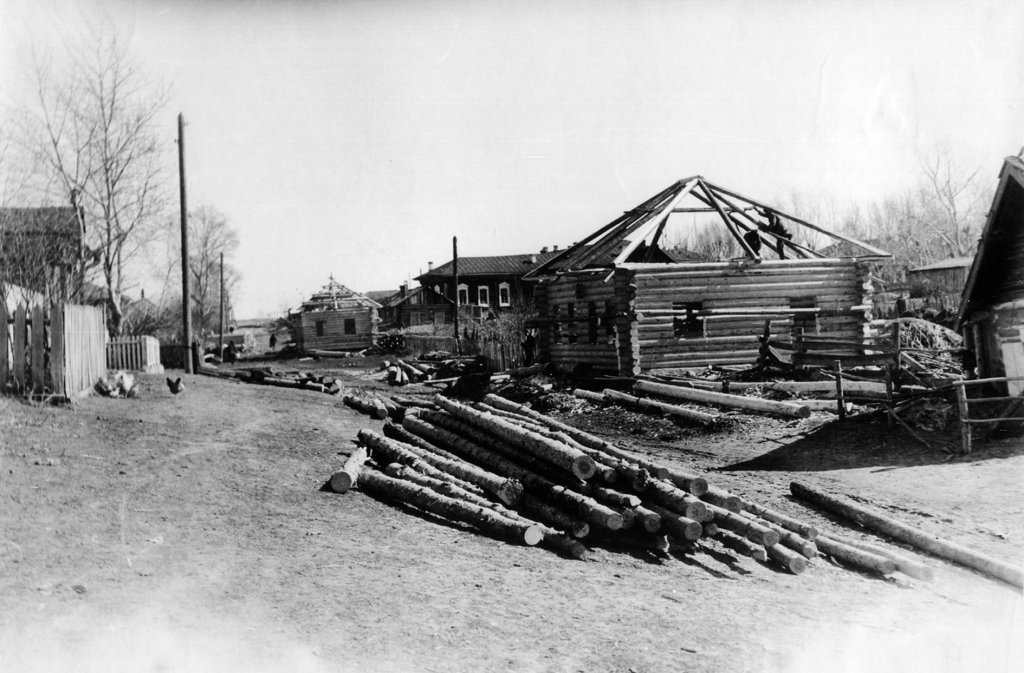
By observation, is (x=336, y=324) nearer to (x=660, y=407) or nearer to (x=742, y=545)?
(x=660, y=407)

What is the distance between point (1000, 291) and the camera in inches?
563

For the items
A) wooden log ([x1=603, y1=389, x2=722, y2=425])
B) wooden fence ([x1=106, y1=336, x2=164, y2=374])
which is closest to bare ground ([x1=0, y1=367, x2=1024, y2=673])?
wooden log ([x1=603, y1=389, x2=722, y2=425])

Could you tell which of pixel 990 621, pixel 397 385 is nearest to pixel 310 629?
pixel 990 621

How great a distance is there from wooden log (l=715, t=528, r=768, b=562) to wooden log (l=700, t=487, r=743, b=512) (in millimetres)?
317

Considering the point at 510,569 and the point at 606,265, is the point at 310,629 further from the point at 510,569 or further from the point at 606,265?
the point at 606,265

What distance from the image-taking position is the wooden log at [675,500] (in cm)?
852

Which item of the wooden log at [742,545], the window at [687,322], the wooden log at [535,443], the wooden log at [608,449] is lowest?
the wooden log at [742,545]

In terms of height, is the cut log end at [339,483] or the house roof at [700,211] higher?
the house roof at [700,211]

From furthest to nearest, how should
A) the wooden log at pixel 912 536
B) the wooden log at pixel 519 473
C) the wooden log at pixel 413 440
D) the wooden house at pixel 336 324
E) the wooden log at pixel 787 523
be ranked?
the wooden house at pixel 336 324
the wooden log at pixel 413 440
the wooden log at pixel 787 523
the wooden log at pixel 519 473
the wooden log at pixel 912 536

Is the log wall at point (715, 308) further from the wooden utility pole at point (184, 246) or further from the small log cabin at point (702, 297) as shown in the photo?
the wooden utility pole at point (184, 246)

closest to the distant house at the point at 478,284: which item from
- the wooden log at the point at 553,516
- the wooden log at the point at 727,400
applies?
the wooden log at the point at 727,400

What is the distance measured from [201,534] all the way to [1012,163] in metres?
13.5

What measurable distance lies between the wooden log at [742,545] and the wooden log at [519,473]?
4.58 ft

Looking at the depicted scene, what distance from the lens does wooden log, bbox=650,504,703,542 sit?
331 inches
